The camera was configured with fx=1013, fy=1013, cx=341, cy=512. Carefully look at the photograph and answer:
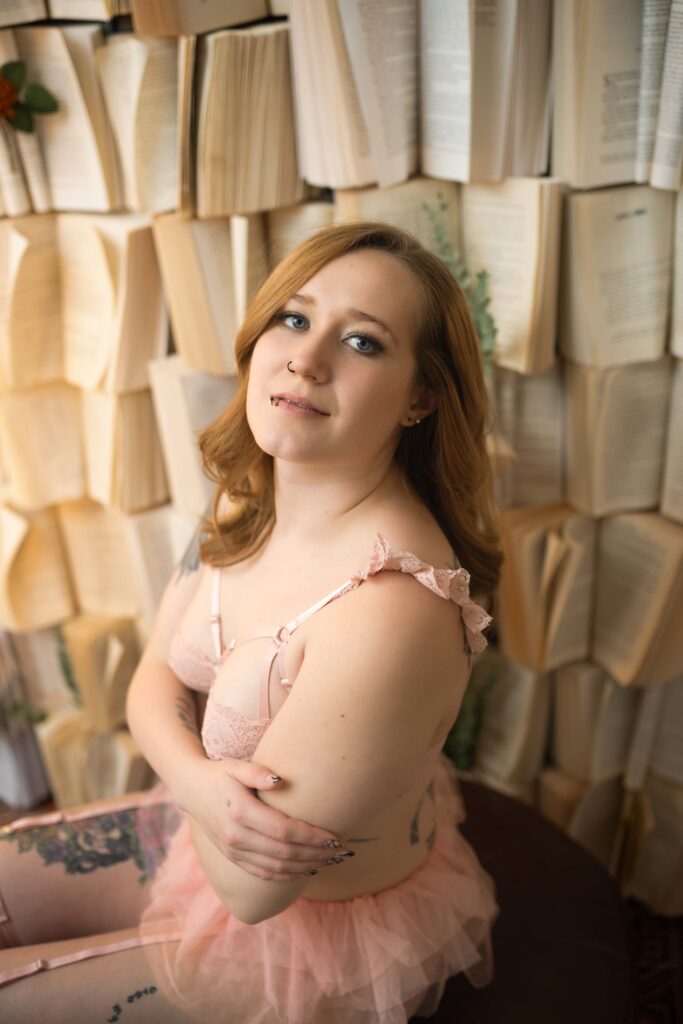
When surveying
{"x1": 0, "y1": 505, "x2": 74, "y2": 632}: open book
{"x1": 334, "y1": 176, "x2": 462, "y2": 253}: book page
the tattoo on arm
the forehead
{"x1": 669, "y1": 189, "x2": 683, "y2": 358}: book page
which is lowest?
{"x1": 0, "y1": 505, "x2": 74, "y2": 632}: open book

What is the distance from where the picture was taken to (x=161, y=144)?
1453mm

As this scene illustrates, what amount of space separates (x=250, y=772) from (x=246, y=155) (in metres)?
0.86

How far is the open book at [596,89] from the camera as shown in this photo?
1239mm

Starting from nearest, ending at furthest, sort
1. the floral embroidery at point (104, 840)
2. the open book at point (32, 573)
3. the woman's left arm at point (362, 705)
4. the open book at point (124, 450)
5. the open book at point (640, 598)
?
the woman's left arm at point (362, 705) → the floral embroidery at point (104, 840) → the open book at point (640, 598) → the open book at point (124, 450) → the open book at point (32, 573)

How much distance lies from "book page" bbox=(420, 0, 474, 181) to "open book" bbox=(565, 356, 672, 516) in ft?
1.13

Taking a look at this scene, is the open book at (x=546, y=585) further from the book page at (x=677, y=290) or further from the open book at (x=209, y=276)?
the open book at (x=209, y=276)

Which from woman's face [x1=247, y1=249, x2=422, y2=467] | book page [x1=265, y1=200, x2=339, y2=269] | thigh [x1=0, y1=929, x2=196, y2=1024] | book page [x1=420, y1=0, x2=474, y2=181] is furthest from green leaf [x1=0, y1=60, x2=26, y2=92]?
thigh [x1=0, y1=929, x2=196, y2=1024]

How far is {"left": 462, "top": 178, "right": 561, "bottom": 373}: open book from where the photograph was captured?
4.39 ft

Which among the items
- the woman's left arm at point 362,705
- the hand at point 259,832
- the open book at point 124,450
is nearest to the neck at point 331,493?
the woman's left arm at point 362,705

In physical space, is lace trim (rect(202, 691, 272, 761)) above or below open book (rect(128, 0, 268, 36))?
below

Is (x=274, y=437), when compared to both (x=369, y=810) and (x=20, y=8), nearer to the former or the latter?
(x=369, y=810)

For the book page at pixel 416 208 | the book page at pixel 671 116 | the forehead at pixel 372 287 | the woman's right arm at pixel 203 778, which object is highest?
the book page at pixel 671 116

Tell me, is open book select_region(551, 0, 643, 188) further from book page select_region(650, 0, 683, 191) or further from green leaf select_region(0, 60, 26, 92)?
green leaf select_region(0, 60, 26, 92)

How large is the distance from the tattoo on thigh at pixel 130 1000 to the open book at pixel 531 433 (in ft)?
2.75
